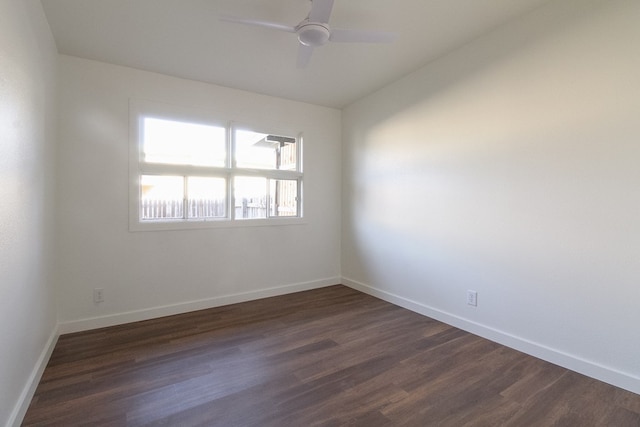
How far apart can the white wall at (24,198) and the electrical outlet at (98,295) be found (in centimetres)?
42

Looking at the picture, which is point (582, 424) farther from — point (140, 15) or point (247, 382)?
point (140, 15)

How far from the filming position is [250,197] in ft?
12.3

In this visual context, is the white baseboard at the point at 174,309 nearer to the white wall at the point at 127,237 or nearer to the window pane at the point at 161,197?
the white wall at the point at 127,237

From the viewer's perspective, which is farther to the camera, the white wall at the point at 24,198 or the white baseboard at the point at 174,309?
the white baseboard at the point at 174,309

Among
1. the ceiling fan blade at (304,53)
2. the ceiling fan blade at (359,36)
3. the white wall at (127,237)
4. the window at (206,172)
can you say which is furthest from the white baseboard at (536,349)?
the ceiling fan blade at (304,53)

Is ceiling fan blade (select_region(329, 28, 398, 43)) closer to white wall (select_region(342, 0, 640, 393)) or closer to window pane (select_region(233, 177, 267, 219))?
white wall (select_region(342, 0, 640, 393))

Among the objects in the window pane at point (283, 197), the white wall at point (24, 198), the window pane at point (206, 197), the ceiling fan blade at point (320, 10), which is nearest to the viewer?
the white wall at point (24, 198)

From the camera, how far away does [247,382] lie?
6.37 ft

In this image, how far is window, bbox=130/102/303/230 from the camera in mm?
3070

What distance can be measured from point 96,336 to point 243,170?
2212 millimetres

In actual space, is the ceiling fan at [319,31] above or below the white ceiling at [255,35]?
below

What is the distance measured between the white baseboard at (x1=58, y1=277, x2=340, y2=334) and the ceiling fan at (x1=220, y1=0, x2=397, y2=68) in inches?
110

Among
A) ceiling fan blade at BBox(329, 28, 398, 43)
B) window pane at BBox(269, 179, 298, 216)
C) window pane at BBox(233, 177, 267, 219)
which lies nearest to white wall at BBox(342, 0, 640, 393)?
ceiling fan blade at BBox(329, 28, 398, 43)

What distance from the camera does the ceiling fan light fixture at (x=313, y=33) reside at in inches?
75.7
